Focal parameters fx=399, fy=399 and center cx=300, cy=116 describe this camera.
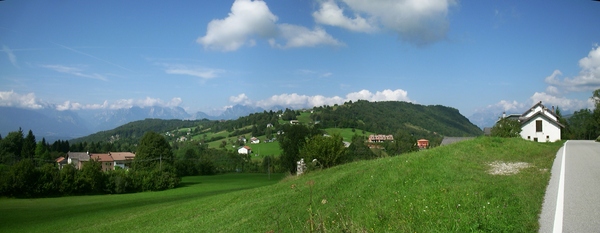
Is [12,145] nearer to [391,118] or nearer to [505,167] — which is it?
[505,167]

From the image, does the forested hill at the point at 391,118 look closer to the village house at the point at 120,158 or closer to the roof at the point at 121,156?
the roof at the point at 121,156

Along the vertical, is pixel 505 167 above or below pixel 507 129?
below

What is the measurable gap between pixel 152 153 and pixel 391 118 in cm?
10544

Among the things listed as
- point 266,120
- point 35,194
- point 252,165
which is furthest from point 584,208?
point 266,120

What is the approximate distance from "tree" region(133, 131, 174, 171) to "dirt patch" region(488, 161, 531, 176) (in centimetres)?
7935

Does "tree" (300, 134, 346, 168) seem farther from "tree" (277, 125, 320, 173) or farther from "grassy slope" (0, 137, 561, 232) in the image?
"tree" (277, 125, 320, 173)

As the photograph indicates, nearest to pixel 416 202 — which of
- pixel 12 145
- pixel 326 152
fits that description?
pixel 326 152

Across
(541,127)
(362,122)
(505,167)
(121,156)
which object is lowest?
(121,156)

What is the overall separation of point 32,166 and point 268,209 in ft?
185

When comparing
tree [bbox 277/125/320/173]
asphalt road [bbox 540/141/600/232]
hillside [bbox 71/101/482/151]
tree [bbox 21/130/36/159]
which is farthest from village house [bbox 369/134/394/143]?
asphalt road [bbox 540/141/600/232]

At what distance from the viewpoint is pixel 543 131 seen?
54.0 m

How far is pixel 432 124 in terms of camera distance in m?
165

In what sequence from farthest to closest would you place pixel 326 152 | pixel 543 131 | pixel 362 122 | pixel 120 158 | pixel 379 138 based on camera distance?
pixel 362 122 < pixel 379 138 < pixel 120 158 < pixel 543 131 < pixel 326 152

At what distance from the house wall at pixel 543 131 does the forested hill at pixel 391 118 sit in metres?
80.1
